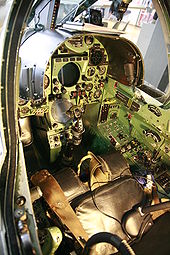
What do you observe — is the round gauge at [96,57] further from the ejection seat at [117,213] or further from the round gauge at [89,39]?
the ejection seat at [117,213]

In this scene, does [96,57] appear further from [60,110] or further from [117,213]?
[117,213]

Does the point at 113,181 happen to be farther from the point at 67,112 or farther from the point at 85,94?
the point at 85,94

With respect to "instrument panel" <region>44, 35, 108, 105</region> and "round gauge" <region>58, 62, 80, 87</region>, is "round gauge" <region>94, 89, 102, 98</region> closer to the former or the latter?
"instrument panel" <region>44, 35, 108, 105</region>

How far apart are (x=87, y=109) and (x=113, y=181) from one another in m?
1.91

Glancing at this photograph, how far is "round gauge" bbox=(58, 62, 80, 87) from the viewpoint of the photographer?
3008 millimetres

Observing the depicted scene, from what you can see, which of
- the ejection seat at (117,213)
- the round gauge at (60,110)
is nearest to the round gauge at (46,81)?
the round gauge at (60,110)

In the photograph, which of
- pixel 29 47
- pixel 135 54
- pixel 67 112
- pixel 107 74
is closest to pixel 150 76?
pixel 107 74

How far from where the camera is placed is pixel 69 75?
3.11 m

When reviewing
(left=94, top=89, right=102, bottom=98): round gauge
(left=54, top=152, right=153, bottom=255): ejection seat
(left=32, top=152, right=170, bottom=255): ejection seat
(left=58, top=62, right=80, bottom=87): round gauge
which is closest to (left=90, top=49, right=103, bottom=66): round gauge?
(left=58, top=62, right=80, bottom=87): round gauge

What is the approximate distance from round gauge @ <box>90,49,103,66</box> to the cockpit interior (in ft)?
0.05

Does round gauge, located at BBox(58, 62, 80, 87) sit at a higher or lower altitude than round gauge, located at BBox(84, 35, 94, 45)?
lower

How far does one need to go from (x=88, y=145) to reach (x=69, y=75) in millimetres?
1496

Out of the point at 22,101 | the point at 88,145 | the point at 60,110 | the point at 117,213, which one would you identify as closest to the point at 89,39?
the point at 60,110

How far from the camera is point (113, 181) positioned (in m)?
2.20
